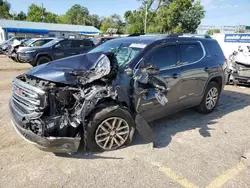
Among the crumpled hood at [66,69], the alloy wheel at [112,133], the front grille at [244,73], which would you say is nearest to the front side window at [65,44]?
the front grille at [244,73]

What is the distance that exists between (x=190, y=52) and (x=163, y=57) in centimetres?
92

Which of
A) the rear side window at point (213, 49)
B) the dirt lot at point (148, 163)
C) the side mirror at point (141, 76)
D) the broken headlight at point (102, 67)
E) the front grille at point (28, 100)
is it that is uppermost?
the rear side window at point (213, 49)

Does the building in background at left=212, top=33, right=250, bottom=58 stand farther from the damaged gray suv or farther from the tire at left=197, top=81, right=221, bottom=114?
the damaged gray suv

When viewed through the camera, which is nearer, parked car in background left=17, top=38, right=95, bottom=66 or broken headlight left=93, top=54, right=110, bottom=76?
broken headlight left=93, top=54, right=110, bottom=76

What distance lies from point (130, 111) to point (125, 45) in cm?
144

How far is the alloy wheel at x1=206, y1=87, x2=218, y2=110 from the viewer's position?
5.14 metres

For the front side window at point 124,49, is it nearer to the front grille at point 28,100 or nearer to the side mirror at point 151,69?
the side mirror at point 151,69

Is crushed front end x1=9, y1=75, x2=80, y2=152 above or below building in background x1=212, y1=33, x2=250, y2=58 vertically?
below

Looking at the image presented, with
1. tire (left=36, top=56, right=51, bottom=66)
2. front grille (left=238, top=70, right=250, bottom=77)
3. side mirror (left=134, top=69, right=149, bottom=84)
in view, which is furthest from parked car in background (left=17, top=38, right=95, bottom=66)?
side mirror (left=134, top=69, right=149, bottom=84)

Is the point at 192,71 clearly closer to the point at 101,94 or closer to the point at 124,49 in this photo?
the point at 124,49

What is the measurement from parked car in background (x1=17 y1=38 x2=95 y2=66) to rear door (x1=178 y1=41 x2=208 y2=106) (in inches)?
333

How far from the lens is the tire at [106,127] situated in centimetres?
311

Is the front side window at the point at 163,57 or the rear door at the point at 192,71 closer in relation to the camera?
the front side window at the point at 163,57

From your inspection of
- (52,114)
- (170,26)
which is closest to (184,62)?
(52,114)
